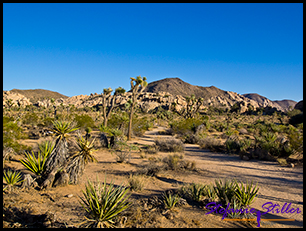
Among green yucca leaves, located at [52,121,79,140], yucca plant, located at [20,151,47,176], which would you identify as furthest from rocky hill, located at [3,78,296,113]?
yucca plant, located at [20,151,47,176]

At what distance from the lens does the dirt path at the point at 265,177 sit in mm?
5566

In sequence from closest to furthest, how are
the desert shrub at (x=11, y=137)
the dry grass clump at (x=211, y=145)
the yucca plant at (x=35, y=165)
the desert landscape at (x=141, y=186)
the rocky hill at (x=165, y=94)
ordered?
the desert landscape at (x=141, y=186)
the yucca plant at (x=35, y=165)
the desert shrub at (x=11, y=137)
the dry grass clump at (x=211, y=145)
the rocky hill at (x=165, y=94)

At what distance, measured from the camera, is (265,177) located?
828 centimetres

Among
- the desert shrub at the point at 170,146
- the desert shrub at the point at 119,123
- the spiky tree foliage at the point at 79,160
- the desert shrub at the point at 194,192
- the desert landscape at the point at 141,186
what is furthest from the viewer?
the desert shrub at the point at 119,123

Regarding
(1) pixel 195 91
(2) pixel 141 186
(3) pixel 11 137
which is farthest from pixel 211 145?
(1) pixel 195 91

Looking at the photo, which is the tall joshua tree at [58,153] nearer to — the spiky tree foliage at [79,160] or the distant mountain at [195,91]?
the spiky tree foliage at [79,160]

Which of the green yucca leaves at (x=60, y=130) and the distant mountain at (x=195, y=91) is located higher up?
the distant mountain at (x=195, y=91)

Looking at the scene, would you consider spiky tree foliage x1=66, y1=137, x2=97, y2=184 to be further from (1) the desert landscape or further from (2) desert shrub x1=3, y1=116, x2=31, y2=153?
(2) desert shrub x1=3, y1=116, x2=31, y2=153

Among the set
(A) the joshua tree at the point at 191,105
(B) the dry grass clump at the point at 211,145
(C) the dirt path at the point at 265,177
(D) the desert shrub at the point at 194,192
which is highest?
(A) the joshua tree at the point at 191,105

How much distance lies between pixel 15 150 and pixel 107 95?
1771 centimetres

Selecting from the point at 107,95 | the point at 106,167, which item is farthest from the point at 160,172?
the point at 107,95

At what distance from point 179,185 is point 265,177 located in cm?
422

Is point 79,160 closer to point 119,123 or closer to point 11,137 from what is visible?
point 11,137

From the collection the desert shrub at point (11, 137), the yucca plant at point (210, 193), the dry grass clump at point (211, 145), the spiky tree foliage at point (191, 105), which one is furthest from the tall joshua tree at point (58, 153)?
the spiky tree foliage at point (191, 105)
